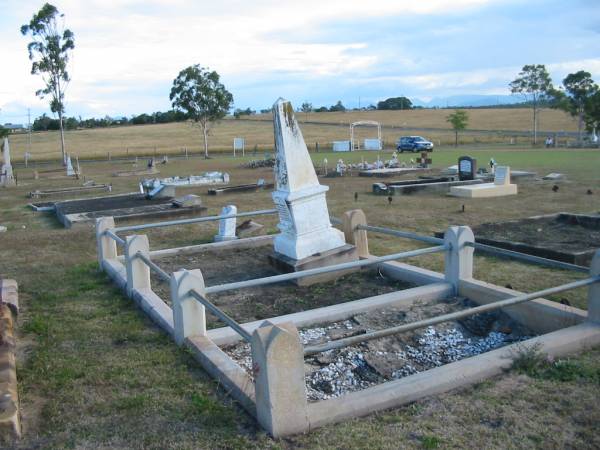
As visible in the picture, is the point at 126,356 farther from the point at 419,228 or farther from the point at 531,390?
the point at 419,228

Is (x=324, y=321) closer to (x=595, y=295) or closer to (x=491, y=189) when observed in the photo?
(x=595, y=295)

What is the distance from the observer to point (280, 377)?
11.6ft

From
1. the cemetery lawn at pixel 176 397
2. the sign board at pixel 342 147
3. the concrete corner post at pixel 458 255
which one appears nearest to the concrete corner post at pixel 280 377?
the cemetery lawn at pixel 176 397

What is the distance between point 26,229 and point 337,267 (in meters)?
10.5

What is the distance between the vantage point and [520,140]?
58.6 m

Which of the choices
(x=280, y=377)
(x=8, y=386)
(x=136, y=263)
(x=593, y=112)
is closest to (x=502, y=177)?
(x=136, y=263)

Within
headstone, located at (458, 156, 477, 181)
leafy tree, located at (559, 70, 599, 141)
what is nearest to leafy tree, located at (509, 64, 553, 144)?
leafy tree, located at (559, 70, 599, 141)

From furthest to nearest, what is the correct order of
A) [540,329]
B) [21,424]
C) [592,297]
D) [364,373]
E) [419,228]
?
[419,228] → [540,329] → [592,297] → [364,373] → [21,424]

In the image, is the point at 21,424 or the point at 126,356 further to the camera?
the point at 126,356

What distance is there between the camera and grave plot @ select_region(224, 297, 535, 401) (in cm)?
464

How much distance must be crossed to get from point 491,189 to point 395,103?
384 feet

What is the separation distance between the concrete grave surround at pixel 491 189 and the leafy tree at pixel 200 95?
3386 cm

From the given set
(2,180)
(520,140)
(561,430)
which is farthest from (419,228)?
(520,140)

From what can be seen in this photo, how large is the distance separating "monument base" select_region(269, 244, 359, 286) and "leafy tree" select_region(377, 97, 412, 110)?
124 metres
